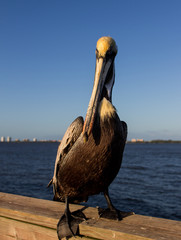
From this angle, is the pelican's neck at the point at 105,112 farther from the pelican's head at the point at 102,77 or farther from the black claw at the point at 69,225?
the black claw at the point at 69,225

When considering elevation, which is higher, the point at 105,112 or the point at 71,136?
the point at 105,112

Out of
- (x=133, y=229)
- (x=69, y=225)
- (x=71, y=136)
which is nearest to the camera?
(x=133, y=229)

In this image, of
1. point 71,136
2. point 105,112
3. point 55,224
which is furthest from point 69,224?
point 105,112

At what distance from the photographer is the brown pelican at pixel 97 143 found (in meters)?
2.29

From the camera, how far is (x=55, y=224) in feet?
6.73

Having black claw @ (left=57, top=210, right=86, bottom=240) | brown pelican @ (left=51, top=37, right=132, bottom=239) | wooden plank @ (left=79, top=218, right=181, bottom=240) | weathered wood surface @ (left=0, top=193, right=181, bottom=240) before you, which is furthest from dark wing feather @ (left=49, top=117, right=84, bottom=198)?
wooden plank @ (left=79, top=218, right=181, bottom=240)

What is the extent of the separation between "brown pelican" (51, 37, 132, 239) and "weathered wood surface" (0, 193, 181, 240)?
0.15 meters

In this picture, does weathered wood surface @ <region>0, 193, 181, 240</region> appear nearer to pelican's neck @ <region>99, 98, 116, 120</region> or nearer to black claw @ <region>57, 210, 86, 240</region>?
black claw @ <region>57, 210, 86, 240</region>

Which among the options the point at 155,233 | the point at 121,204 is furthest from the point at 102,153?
the point at 121,204

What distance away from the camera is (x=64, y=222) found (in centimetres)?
206

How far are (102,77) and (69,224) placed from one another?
4.52 ft

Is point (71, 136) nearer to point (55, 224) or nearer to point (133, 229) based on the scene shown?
point (55, 224)

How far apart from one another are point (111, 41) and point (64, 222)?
1.75 m

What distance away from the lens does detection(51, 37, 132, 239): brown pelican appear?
2293mm
